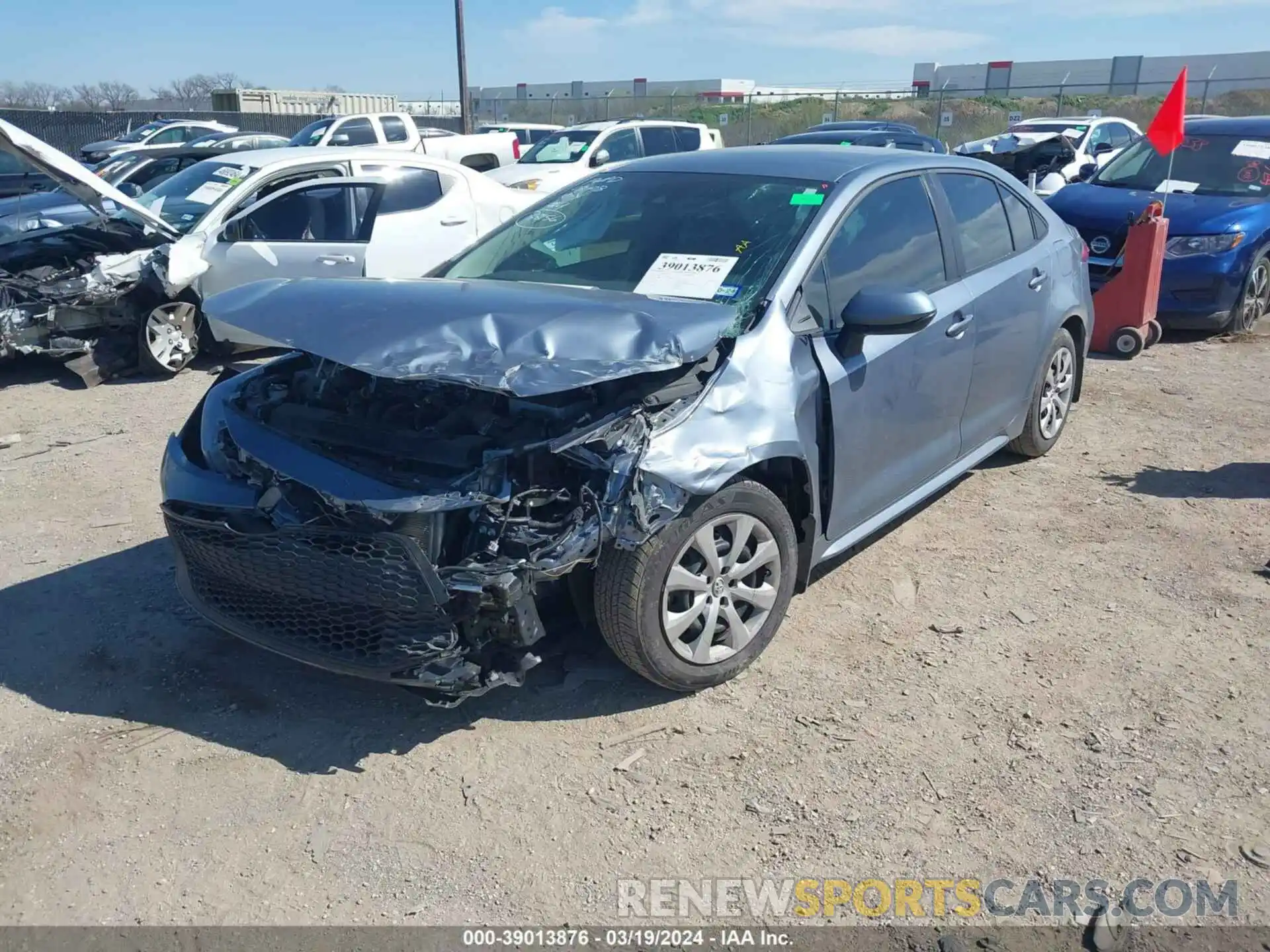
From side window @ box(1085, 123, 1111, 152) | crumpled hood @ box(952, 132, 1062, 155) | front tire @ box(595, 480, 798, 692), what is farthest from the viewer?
side window @ box(1085, 123, 1111, 152)

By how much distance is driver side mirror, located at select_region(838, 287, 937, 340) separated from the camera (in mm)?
3662

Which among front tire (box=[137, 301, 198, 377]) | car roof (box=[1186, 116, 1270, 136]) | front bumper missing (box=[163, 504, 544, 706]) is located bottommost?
front tire (box=[137, 301, 198, 377])

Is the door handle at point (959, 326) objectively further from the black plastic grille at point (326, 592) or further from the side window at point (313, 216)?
the side window at point (313, 216)

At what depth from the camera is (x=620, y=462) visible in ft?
10.3

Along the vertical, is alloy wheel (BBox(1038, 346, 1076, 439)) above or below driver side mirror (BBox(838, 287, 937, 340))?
below

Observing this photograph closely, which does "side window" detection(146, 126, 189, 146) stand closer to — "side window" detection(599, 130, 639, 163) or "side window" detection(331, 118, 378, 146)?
"side window" detection(331, 118, 378, 146)

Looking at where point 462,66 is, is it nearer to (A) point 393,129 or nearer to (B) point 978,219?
(A) point 393,129

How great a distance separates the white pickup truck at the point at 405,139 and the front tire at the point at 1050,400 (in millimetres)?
11579

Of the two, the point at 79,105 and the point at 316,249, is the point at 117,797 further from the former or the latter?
the point at 79,105

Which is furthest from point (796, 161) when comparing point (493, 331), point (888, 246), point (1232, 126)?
point (1232, 126)

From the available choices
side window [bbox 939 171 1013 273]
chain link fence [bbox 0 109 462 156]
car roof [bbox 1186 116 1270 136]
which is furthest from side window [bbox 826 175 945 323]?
chain link fence [bbox 0 109 462 156]

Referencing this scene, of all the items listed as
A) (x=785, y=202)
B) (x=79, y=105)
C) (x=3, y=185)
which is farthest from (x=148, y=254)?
(x=79, y=105)

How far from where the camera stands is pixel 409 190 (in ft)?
27.9

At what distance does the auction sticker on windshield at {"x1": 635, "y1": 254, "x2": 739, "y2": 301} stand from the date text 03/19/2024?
2159 millimetres
